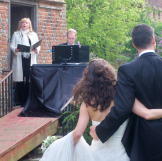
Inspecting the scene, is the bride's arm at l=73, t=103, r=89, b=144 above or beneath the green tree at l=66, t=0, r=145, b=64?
beneath

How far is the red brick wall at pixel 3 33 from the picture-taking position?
11.1 meters

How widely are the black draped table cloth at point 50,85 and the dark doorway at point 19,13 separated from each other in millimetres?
2372

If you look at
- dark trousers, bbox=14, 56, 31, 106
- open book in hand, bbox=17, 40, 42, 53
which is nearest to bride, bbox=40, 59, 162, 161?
open book in hand, bbox=17, 40, 42, 53

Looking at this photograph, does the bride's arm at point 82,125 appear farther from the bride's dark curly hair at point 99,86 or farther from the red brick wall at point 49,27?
the red brick wall at point 49,27

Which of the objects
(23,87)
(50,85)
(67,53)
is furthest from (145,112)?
(23,87)

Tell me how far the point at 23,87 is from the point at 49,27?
6.74 feet

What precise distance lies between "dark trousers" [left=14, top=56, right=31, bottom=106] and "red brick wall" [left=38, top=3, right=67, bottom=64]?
128 cm

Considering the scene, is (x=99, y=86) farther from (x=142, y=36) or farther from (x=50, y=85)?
(x=50, y=85)

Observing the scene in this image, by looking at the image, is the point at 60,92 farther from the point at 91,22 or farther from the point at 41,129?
the point at 91,22

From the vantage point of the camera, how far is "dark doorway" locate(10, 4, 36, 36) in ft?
40.4

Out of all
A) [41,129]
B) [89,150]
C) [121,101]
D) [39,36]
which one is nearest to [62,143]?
[89,150]

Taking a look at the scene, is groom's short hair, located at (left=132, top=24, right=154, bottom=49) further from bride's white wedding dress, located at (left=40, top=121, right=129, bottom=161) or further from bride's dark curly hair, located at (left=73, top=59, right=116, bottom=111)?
bride's white wedding dress, located at (left=40, top=121, right=129, bottom=161)

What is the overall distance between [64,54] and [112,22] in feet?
27.2

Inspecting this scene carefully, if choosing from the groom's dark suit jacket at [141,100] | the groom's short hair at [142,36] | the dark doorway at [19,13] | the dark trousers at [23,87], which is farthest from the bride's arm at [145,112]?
the dark doorway at [19,13]
